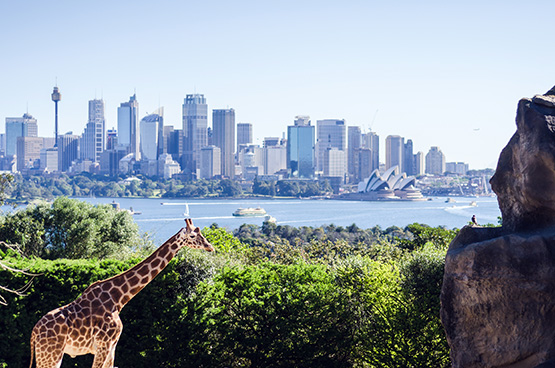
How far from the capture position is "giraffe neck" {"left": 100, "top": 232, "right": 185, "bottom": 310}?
5973 millimetres

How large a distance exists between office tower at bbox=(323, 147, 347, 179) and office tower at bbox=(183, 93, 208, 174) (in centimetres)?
2885

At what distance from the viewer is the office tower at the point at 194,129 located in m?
145

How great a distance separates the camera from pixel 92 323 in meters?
5.84

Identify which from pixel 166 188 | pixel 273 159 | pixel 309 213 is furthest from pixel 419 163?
pixel 309 213

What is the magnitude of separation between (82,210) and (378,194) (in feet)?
252

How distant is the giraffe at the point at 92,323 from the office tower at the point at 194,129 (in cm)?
13187

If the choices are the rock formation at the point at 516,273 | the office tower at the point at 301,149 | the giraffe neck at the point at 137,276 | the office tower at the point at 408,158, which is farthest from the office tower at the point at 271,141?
the rock formation at the point at 516,273

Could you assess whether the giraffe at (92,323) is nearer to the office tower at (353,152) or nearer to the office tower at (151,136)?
the office tower at (353,152)

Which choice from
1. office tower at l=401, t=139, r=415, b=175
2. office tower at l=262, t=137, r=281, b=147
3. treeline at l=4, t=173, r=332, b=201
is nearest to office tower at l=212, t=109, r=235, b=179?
office tower at l=262, t=137, r=281, b=147

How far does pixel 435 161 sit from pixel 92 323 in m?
148

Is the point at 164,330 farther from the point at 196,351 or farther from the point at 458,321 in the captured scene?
the point at 458,321

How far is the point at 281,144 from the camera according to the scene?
Result: 17912 cm

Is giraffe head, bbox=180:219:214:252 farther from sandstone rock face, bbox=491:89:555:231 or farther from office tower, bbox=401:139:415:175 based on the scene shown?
office tower, bbox=401:139:415:175

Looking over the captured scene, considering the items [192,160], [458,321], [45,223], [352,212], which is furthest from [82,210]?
[192,160]
